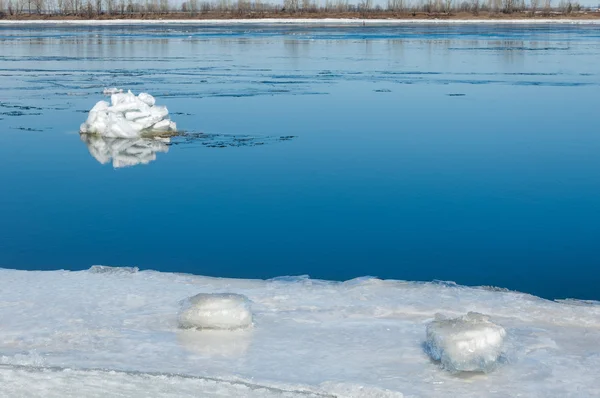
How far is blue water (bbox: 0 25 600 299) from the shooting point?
465 cm

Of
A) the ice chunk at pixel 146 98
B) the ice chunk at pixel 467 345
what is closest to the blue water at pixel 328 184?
the ice chunk at pixel 146 98

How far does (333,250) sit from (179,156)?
309 centimetres

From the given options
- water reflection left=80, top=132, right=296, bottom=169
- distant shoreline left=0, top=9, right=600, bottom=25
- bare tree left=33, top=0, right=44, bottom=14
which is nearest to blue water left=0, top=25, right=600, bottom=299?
water reflection left=80, top=132, right=296, bottom=169

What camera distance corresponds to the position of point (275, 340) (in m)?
3.25

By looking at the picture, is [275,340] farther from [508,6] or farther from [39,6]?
[39,6]

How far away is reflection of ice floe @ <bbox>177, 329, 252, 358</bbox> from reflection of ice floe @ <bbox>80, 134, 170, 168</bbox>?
4158mm

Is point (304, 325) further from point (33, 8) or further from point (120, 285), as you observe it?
point (33, 8)

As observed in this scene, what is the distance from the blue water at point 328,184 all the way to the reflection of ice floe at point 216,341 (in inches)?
41.9

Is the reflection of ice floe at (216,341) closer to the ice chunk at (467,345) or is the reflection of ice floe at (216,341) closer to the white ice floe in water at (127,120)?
the ice chunk at (467,345)

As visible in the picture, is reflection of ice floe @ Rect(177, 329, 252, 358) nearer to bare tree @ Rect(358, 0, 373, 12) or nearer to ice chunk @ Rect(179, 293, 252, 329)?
ice chunk @ Rect(179, 293, 252, 329)

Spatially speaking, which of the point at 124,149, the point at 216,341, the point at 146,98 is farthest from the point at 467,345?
the point at 146,98

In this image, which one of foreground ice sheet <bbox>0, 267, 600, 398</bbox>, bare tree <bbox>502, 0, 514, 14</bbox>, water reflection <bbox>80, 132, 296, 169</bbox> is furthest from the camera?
bare tree <bbox>502, 0, 514, 14</bbox>

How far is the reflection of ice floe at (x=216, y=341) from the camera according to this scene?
10.3 feet

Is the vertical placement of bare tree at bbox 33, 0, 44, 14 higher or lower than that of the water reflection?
higher
